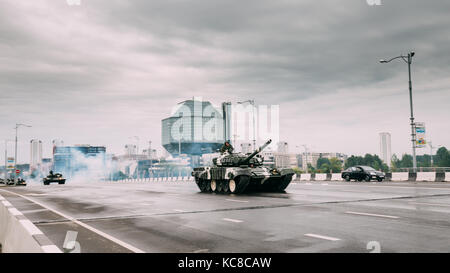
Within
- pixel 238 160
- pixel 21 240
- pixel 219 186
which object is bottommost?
pixel 219 186

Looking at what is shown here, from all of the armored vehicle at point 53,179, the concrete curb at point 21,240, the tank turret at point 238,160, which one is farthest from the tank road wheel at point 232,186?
the armored vehicle at point 53,179

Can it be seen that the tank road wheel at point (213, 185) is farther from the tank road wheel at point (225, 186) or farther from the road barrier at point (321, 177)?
the road barrier at point (321, 177)

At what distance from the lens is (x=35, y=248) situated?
5289mm

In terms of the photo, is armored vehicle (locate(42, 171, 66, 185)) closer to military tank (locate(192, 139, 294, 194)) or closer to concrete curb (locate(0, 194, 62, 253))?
military tank (locate(192, 139, 294, 194))

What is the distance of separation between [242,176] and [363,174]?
18178 millimetres

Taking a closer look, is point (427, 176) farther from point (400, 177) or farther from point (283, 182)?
point (283, 182)

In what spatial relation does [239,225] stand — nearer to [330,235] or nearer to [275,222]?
[275,222]

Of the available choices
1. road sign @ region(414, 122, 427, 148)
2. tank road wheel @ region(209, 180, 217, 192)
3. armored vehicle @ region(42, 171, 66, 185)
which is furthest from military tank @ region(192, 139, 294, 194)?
armored vehicle @ region(42, 171, 66, 185)

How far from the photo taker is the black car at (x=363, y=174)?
116 feet

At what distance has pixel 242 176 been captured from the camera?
21.9 metres

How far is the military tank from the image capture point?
22031 millimetres

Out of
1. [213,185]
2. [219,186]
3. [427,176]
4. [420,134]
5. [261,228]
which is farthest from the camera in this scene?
[420,134]

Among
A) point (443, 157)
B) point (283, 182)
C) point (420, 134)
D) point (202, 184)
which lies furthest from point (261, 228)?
point (443, 157)

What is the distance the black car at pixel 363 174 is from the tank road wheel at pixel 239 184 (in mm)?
17362
